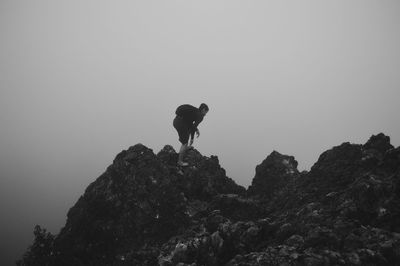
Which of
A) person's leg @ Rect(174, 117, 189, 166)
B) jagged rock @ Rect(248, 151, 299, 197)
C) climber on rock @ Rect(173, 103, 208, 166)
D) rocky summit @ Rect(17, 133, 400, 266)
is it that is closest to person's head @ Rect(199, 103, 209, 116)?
climber on rock @ Rect(173, 103, 208, 166)

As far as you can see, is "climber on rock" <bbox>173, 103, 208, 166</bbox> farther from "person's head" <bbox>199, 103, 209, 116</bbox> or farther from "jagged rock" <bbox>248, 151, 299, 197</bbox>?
"jagged rock" <bbox>248, 151, 299, 197</bbox>

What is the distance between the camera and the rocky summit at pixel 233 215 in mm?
10719

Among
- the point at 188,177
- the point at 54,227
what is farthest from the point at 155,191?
the point at 54,227

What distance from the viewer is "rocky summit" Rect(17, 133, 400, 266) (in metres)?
10.7

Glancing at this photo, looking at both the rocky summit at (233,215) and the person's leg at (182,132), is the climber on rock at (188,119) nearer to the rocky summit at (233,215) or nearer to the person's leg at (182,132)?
the person's leg at (182,132)

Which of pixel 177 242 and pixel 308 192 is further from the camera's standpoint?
pixel 308 192

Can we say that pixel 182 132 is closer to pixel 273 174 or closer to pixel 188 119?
pixel 188 119

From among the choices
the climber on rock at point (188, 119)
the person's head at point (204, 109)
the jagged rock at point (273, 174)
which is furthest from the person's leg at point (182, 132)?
the jagged rock at point (273, 174)

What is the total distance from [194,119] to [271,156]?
562cm

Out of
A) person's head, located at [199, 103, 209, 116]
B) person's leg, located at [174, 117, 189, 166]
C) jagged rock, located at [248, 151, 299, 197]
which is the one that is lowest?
jagged rock, located at [248, 151, 299, 197]

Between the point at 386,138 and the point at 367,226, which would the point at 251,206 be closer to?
the point at 367,226

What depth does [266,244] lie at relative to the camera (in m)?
12.1

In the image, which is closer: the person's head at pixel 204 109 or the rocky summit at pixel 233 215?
the rocky summit at pixel 233 215

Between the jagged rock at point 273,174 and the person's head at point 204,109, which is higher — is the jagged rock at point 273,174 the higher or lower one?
the lower one
